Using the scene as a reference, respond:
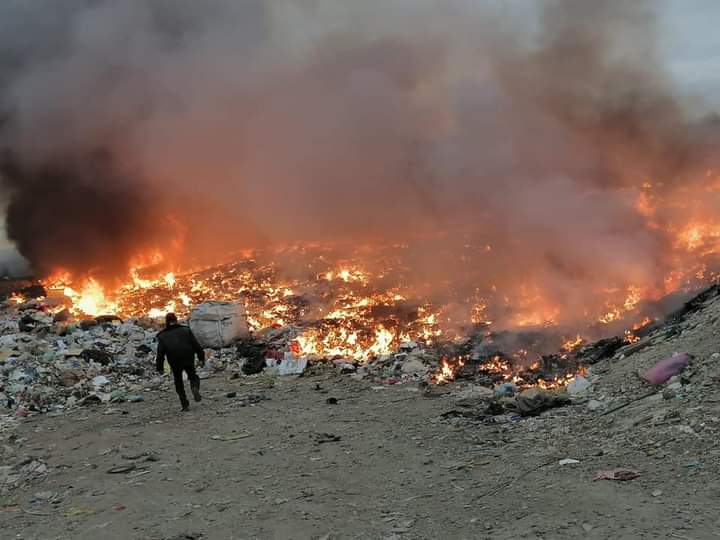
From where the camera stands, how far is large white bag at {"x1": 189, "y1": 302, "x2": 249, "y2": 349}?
27.2 feet

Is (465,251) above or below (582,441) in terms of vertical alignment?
above

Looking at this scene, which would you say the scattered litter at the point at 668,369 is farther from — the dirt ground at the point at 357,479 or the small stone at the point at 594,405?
the dirt ground at the point at 357,479

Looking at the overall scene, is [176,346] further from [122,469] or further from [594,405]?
[594,405]

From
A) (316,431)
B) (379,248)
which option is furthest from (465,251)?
(316,431)

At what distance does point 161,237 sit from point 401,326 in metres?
9.21

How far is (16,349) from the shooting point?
25.5 ft

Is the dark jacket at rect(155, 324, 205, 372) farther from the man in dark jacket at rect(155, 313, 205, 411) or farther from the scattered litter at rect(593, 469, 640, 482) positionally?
the scattered litter at rect(593, 469, 640, 482)

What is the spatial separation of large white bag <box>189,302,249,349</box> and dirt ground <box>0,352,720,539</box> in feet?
8.70

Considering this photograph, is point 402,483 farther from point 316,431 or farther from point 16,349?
point 16,349

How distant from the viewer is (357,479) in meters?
3.85

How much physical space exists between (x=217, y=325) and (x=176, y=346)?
265 cm

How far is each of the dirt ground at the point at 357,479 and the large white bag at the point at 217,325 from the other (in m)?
2.65

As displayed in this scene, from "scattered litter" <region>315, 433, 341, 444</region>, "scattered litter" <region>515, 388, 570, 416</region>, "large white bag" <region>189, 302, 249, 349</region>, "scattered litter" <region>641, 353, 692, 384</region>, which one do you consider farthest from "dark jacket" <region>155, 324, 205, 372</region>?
"scattered litter" <region>641, 353, 692, 384</region>

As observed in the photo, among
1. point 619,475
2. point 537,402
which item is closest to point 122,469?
point 537,402
